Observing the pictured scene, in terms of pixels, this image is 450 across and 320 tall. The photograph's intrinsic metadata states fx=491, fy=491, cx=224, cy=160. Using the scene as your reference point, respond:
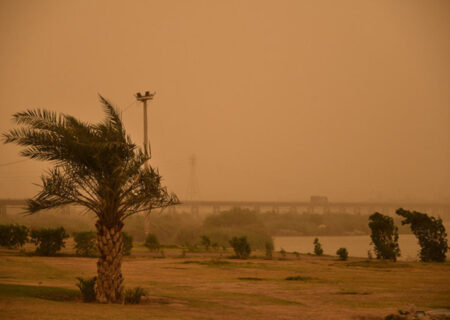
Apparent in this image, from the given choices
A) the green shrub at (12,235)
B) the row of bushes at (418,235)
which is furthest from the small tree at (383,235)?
the green shrub at (12,235)

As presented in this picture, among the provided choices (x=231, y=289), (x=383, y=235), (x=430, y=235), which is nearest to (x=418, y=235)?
(x=430, y=235)

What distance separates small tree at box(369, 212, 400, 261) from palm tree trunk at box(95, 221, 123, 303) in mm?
21114

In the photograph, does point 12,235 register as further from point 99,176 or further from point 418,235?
point 418,235

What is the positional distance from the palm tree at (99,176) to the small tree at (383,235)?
2005 cm

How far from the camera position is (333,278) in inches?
797

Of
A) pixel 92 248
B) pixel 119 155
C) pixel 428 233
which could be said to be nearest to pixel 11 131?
pixel 119 155

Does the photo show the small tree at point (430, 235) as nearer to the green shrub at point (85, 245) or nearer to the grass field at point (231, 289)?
the grass field at point (231, 289)

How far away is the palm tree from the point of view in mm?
12672

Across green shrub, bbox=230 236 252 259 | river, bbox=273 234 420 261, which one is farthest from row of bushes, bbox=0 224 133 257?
river, bbox=273 234 420 261

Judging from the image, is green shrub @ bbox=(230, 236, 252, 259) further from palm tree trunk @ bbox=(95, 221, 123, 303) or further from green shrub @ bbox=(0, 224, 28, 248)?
palm tree trunk @ bbox=(95, 221, 123, 303)

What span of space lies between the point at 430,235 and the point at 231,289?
19202 millimetres

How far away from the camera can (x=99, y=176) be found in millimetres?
13062

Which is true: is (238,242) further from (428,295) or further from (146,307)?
(146,307)

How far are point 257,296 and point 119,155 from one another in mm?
6064
